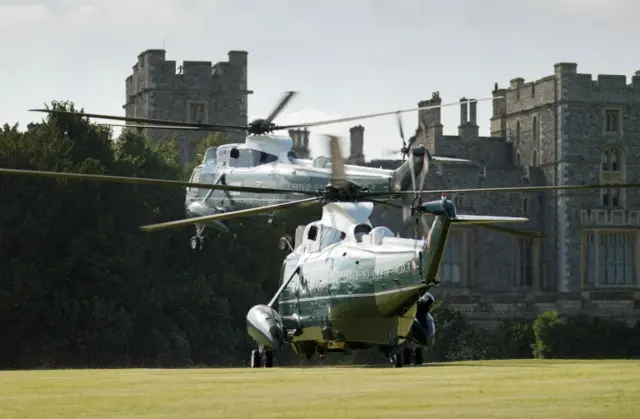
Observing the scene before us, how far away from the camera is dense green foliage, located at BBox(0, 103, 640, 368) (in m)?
70.4

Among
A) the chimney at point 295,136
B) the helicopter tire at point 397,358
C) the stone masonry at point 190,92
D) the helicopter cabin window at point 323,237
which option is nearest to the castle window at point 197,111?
the stone masonry at point 190,92

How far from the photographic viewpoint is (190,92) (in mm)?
103312

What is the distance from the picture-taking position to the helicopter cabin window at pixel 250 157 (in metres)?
55.0

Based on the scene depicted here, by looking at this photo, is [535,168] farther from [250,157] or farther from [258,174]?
[258,174]

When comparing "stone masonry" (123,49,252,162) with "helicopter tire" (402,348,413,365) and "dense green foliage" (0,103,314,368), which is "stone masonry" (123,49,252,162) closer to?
"dense green foliage" (0,103,314,368)

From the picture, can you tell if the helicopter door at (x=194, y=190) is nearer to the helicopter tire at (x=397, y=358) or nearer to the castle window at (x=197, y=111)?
the helicopter tire at (x=397, y=358)

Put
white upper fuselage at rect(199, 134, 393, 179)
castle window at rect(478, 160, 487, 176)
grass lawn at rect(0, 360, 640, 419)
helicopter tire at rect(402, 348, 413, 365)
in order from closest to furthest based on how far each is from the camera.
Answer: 1. grass lawn at rect(0, 360, 640, 419)
2. helicopter tire at rect(402, 348, 413, 365)
3. white upper fuselage at rect(199, 134, 393, 179)
4. castle window at rect(478, 160, 487, 176)

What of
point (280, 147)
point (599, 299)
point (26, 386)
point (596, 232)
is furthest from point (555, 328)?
point (26, 386)

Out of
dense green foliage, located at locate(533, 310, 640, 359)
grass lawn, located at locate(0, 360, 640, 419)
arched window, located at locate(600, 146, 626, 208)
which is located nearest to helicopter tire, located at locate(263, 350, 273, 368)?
grass lawn, located at locate(0, 360, 640, 419)

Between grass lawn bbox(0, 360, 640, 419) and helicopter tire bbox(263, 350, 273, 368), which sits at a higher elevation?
grass lawn bbox(0, 360, 640, 419)

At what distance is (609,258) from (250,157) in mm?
46557

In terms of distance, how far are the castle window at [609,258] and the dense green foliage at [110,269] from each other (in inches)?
656

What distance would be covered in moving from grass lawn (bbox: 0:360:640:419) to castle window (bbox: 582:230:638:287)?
6602cm

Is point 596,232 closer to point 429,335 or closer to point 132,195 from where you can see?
point 132,195
